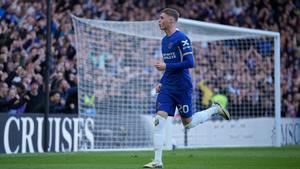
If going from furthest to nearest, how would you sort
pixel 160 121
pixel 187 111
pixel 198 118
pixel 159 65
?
A: pixel 198 118
pixel 187 111
pixel 160 121
pixel 159 65

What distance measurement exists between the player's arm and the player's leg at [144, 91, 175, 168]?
0.51m

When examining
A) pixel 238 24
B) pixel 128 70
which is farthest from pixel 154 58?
pixel 238 24

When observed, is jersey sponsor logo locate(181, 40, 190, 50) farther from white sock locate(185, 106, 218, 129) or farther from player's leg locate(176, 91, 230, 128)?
white sock locate(185, 106, 218, 129)

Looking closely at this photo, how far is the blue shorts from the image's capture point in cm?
1098

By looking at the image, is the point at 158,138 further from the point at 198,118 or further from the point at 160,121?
the point at 198,118

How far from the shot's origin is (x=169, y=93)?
1107 centimetres

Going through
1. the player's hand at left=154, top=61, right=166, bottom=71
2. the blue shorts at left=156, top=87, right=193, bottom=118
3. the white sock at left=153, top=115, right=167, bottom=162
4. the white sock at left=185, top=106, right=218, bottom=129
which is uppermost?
the player's hand at left=154, top=61, right=166, bottom=71

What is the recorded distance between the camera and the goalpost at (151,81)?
1983cm

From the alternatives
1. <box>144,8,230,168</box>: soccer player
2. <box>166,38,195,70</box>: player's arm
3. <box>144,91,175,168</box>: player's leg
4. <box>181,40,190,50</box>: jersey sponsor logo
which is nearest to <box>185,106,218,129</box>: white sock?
<box>144,8,230,168</box>: soccer player

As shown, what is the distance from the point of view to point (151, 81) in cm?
2128

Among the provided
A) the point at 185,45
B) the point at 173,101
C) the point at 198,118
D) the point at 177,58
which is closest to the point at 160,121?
the point at 173,101

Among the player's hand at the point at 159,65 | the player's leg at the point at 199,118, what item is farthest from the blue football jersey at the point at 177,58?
the player's leg at the point at 199,118

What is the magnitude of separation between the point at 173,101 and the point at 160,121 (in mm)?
455

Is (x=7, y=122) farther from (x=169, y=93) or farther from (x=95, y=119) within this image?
(x=169, y=93)
